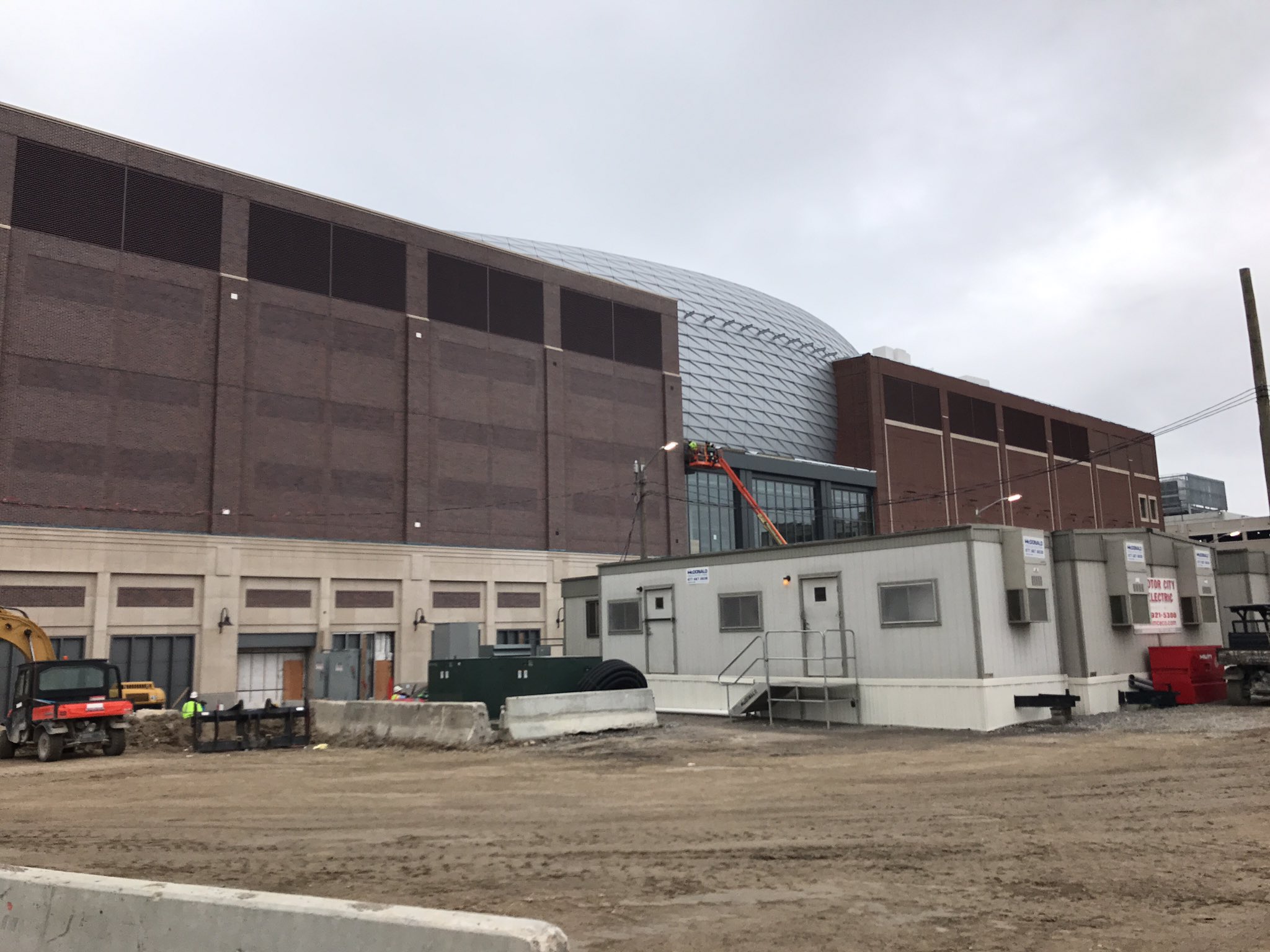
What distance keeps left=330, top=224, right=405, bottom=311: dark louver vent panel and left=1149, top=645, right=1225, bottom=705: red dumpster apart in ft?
130

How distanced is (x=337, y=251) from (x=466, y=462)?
41.3 ft

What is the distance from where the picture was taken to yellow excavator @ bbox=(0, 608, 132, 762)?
79.6 ft

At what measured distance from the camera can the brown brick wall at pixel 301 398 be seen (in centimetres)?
4219

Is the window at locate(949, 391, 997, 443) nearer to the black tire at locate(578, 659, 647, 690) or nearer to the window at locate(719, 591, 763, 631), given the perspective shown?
the window at locate(719, 591, 763, 631)

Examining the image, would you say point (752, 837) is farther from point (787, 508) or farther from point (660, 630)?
point (787, 508)

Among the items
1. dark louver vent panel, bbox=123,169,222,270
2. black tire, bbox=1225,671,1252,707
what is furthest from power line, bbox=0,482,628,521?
black tire, bbox=1225,671,1252,707

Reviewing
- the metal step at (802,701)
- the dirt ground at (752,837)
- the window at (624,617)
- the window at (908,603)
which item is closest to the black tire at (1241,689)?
the dirt ground at (752,837)

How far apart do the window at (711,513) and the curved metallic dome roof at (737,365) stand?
6186mm

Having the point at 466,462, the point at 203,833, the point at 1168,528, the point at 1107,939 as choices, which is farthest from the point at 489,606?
the point at 1168,528

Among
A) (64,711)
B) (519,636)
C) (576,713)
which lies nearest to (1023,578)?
(576,713)

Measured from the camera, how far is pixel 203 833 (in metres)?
12.6

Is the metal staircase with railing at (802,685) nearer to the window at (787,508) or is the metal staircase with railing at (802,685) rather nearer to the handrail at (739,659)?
the handrail at (739,659)

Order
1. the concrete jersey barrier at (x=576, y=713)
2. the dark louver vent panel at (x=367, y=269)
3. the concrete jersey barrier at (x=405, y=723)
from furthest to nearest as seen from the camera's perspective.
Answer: the dark louver vent panel at (x=367, y=269) < the concrete jersey barrier at (x=576, y=713) < the concrete jersey barrier at (x=405, y=723)

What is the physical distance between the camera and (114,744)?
24922mm
